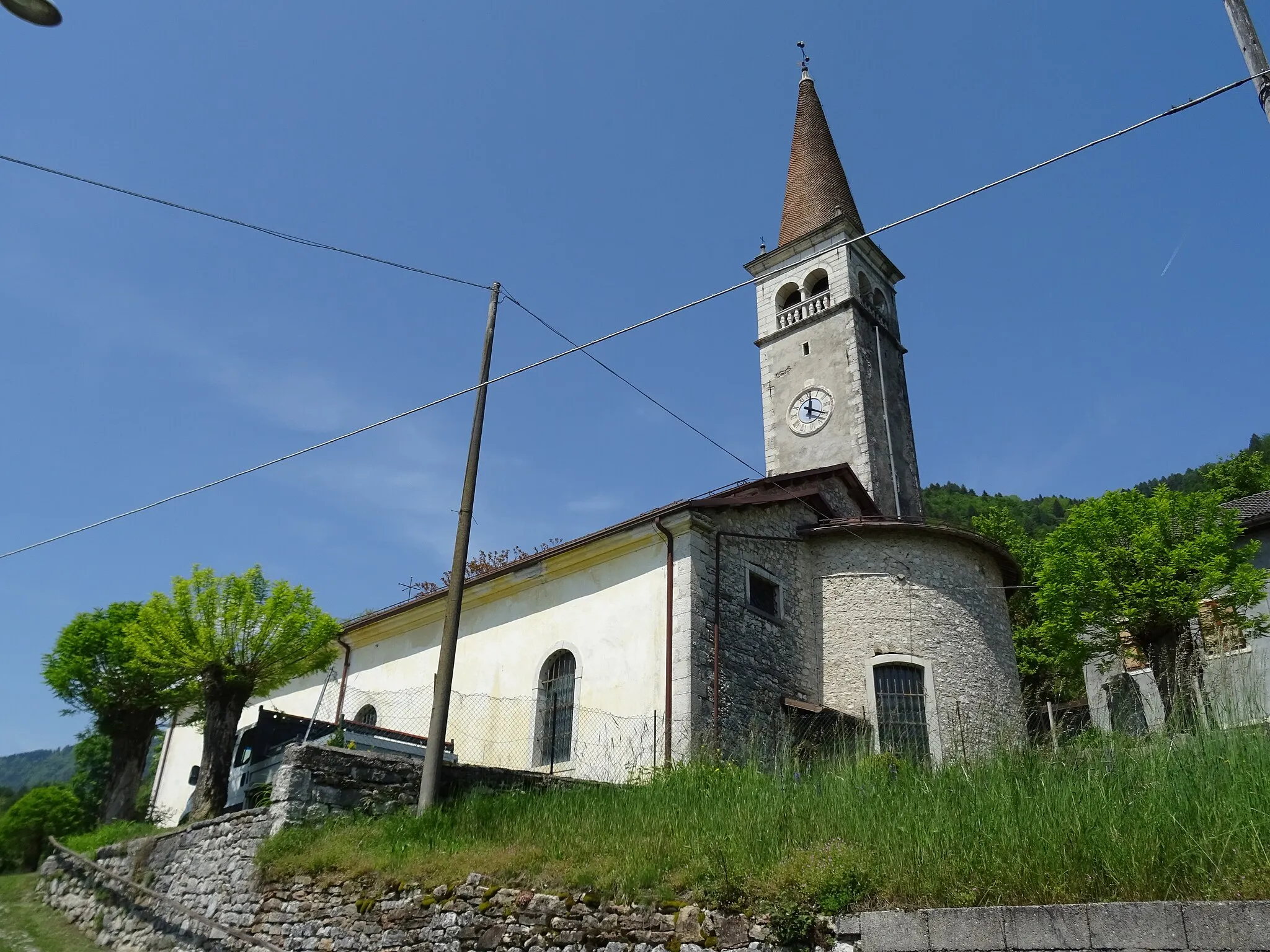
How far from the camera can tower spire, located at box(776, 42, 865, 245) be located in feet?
104

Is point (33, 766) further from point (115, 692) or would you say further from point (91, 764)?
point (115, 692)

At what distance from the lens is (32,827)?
18.6m

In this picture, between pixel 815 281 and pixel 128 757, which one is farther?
pixel 815 281

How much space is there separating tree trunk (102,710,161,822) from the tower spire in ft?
76.0

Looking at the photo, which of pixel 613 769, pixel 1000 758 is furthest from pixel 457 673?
pixel 1000 758

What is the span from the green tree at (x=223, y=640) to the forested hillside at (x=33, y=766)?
13822 centimetres

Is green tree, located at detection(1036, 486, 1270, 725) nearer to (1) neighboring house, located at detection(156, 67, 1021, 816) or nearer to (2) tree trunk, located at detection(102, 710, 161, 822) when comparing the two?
(1) neighboring house, located at detection(156, 67, 1021, 816)

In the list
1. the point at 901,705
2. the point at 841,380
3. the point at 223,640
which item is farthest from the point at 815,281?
the point at 223,640

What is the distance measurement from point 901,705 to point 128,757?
50.0 feet

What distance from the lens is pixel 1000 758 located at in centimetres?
743

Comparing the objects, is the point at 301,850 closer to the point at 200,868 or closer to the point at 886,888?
the point at 200,868

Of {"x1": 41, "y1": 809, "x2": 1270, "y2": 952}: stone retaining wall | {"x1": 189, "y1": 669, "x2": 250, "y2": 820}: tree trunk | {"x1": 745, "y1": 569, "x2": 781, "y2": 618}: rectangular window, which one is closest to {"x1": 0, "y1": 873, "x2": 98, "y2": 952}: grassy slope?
{"x1": 41, "y1": 809, "x2": 1270, "y2": 952}: stone retaining wall

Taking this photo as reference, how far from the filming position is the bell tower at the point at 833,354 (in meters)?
26.7

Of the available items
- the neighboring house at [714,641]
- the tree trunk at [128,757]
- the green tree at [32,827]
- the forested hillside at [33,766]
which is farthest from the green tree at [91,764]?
the forested hillside at [33,766]
